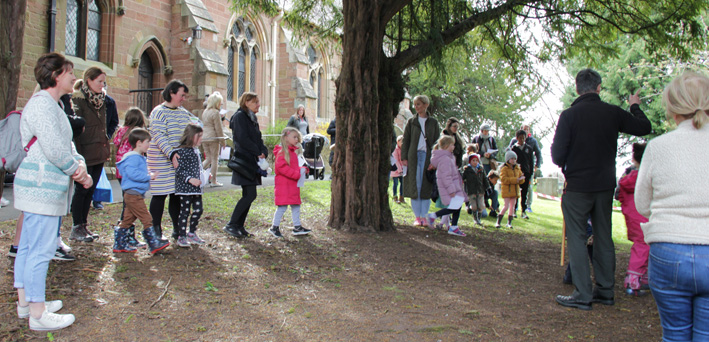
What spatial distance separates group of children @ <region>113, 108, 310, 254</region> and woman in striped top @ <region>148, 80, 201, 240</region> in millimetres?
84

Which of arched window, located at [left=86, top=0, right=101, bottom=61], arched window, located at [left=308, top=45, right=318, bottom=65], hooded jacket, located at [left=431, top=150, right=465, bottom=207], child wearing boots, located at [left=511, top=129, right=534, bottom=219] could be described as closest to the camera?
hooded jacket, located at [left=431, top=150, right=465, bottom=207]

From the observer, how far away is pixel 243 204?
21.5 ft

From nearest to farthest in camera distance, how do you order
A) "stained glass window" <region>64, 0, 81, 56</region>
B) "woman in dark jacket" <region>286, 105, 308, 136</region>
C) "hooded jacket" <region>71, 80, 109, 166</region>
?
1. "hooded jacket" <region>71, 80, 109, 166</region>
2. "woman in dark jacket" <region>286, 105, 308, 136</region>
3. "stained glass window" <region>64, 0, 81, 56</region>

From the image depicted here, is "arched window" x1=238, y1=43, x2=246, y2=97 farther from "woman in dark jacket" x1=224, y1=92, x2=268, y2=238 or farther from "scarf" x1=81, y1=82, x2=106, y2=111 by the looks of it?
"scarf" x1=81, y1=82, x2=106, y2=111

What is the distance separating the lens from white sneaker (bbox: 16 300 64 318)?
143 inches

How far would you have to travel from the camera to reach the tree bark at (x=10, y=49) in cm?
596

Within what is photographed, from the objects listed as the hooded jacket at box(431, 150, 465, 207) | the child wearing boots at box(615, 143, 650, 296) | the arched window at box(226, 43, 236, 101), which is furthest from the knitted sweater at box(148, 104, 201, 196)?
the arched window at box(226, 43, 236, 101)

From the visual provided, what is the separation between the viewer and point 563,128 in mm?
4629

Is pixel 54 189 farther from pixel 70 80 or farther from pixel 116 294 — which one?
pixel 116 294

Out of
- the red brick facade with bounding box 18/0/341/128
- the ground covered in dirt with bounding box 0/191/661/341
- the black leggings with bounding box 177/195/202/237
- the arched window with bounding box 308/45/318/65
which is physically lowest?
the ground covered in dirt with bounding box 0/191/661/341

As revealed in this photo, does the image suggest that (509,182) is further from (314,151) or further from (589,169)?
(314,151)

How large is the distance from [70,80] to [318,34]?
6.49 meters

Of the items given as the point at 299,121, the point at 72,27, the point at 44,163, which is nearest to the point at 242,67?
the point at 72,27

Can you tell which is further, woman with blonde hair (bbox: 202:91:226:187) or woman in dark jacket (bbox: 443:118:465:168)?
woman with blonde hair (bbox: 202:91:226:187)
